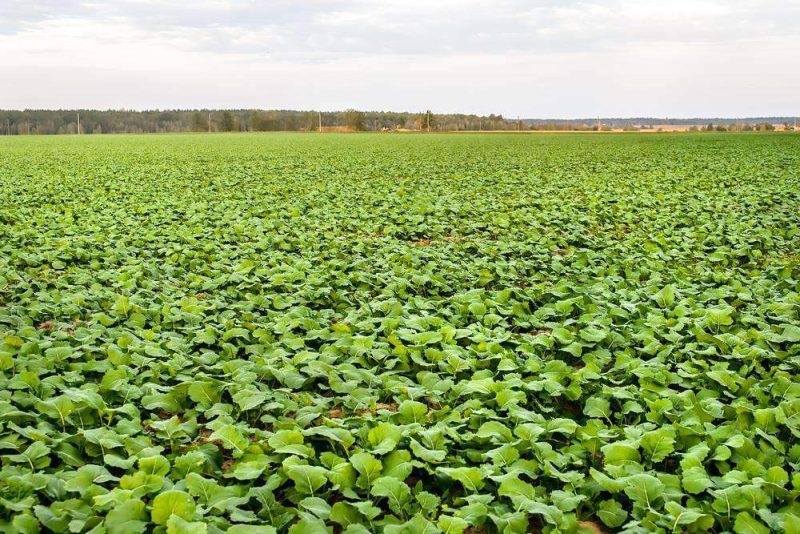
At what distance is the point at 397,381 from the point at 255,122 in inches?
4609

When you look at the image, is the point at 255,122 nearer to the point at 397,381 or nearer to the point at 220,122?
the point at 220,122

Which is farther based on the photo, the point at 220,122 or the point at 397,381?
the point at 220,122

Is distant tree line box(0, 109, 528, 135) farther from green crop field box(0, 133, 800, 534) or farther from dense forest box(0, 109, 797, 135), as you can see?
green crop field box(0, 133, 800, 534)

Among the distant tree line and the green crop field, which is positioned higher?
the distant tree line

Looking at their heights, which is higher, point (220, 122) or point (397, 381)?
point (220, 122)

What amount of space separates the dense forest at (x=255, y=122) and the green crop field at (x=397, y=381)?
9367 centimetres

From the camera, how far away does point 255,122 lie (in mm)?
115375

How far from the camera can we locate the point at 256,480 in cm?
331

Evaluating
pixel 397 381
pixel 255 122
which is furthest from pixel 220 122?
pixel 397 381

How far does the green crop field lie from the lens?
3041 mm

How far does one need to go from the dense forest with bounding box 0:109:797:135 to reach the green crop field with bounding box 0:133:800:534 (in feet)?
307

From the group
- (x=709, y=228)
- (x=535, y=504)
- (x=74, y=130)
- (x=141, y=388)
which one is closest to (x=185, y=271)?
(x=141, y=388)

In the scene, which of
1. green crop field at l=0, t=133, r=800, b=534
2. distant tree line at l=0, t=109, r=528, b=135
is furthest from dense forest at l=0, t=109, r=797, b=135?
green crop field at l=0, t=133, r=800, b=534

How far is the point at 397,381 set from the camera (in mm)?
4488
